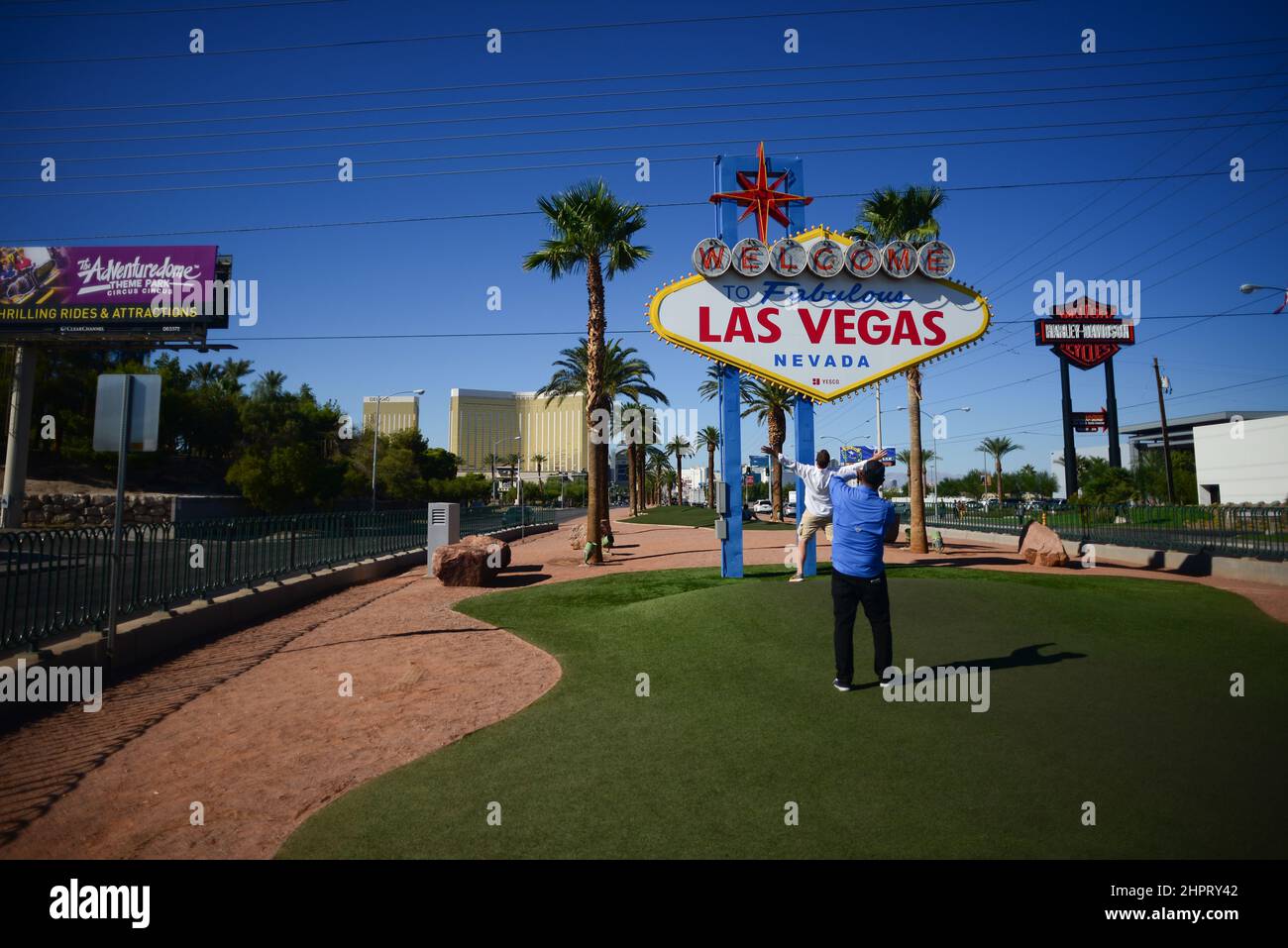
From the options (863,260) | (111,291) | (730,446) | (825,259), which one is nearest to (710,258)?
(825,259)

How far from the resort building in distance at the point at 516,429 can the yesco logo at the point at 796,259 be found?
156 meters

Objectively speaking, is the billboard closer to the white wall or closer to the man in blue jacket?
the man in blue jacket

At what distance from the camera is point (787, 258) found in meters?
13.0

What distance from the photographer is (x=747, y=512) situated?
56.0 meters

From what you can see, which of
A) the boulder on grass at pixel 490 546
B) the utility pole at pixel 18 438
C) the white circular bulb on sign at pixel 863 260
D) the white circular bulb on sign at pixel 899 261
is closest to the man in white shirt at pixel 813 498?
the white circular bulb on sign at pixel 863 260

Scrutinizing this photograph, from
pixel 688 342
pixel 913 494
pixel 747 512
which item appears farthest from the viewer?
pixel 747 512

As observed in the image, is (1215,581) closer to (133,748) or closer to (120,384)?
(133,748)

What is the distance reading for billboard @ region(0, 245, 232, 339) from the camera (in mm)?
37188

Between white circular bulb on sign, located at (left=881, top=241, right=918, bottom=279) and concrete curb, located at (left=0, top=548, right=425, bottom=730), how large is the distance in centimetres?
1301

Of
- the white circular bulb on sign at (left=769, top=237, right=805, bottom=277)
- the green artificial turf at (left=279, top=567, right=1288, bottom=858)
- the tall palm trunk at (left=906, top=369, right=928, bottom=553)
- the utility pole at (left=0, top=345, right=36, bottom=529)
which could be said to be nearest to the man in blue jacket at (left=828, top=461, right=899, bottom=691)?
the green artificial turf at (left=279, top=567, right=1288, bottom=858)

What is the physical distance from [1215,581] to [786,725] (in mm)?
13692

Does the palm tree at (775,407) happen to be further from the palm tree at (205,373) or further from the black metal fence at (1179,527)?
the palm tree at (205,373)
